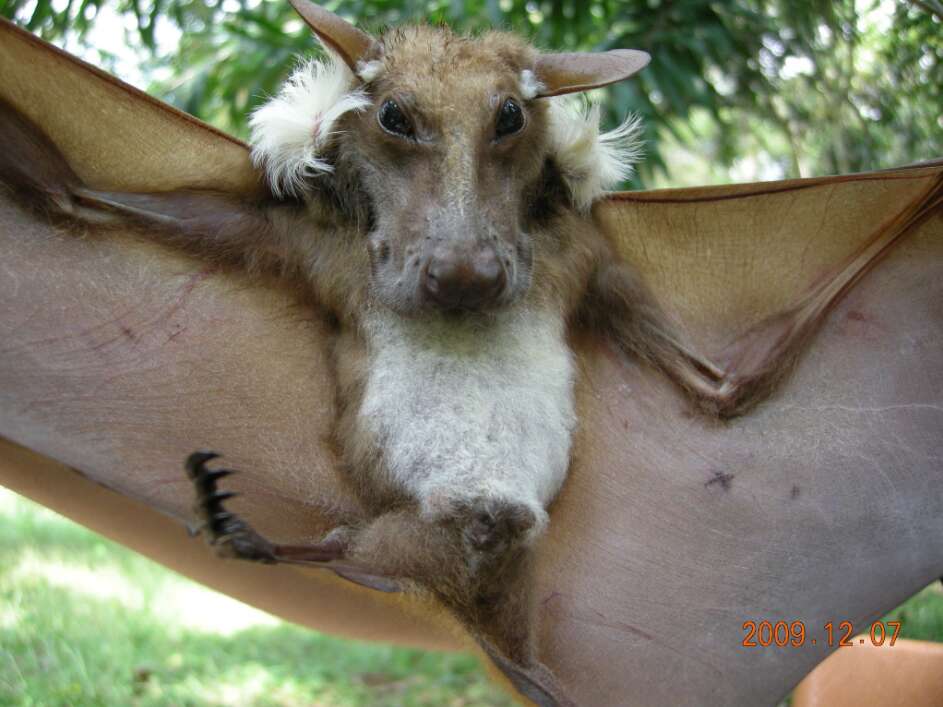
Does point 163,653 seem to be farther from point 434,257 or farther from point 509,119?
point 509,119

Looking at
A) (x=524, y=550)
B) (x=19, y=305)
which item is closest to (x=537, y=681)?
(x=524, y=550)

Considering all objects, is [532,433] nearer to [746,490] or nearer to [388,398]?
[388,398]

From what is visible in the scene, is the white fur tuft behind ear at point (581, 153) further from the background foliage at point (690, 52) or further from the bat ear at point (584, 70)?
the background foliage at point (690, 52)

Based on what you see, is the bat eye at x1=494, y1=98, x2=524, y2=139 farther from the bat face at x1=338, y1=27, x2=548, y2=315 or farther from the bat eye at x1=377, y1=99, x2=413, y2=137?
the bat eye at x1=377, y1=99, x2=413, y2=137

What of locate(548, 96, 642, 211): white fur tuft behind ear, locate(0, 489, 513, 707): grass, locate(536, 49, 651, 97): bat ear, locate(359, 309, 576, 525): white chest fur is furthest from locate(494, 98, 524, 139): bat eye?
locate(0, 489, 513, 707): grass

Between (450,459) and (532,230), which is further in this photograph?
(532,230)
